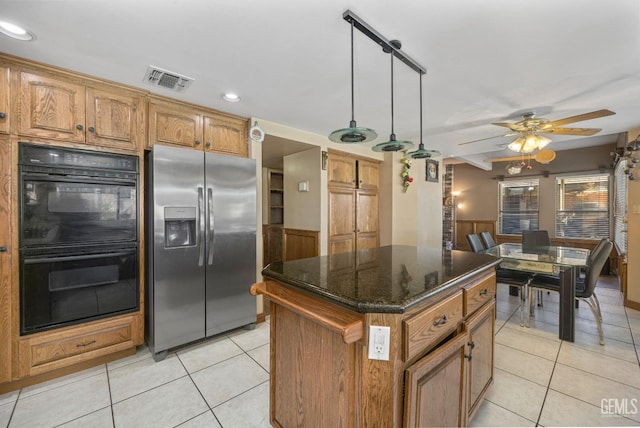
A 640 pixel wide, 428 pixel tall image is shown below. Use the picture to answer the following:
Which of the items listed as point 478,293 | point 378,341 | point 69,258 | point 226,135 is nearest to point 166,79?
point 226,135

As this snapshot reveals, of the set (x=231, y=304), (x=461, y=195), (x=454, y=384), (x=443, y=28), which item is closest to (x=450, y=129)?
(x=443, y=28)

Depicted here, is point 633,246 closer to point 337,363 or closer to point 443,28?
point 443,28

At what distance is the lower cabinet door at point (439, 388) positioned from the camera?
3.41ft

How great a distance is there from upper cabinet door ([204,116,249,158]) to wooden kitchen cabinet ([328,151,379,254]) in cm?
138

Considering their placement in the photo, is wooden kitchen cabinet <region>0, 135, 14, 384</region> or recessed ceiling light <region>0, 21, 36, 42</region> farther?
wooden kitchen cabinet <region>0, 135, 14, 384</region>

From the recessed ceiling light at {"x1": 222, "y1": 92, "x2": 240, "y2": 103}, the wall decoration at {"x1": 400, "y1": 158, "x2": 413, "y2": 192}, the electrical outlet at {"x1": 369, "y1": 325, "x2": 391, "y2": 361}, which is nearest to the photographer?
the electrical outlet at {"x1": 369, "y1": 325, "x2": 391, "y2": 361}

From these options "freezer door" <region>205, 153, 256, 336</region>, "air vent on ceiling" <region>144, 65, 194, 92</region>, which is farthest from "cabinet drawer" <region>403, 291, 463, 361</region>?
"air vent on ceiling" <region>144, 65, 194, 92</region>

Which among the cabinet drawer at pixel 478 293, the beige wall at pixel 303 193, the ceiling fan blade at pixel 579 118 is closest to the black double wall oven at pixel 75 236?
the beige wall at pixel 303 193

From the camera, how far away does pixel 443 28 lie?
158 cm

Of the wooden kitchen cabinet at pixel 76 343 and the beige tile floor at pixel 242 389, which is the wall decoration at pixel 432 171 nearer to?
the beige tile floor at pixel 242 389

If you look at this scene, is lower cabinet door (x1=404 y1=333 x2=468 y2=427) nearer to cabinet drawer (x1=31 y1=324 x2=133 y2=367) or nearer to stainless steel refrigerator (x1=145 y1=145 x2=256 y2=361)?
stainless steel refrigerator (x1=145 y1=145 x2=256 y2=361)

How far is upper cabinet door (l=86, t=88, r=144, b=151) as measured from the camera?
84.4 inches

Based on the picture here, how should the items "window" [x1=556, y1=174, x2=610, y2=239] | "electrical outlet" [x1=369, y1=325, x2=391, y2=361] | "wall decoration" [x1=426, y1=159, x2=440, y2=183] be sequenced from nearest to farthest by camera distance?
"electrical outlet" [x1=369, y1=325, x2=391, y2=361] < "wall decoration" [x1=426, y1=159, x2=440, y2=183] < "window" [x1=556, y1=174, x2=610, y2=239]

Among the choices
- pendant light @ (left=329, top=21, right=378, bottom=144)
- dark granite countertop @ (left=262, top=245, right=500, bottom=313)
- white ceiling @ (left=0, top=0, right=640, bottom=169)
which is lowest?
dark granite countertop @ (left=262, top=245, right=500, bottom=313)
